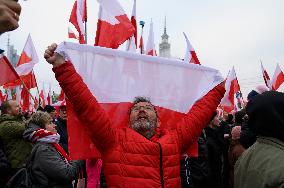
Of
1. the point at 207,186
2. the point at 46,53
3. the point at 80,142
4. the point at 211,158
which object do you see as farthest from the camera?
the point at 211,158

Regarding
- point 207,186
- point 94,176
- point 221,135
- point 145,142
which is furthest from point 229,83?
point 145,142

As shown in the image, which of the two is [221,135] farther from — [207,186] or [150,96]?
[150,96]

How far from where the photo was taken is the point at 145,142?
308 centimetres

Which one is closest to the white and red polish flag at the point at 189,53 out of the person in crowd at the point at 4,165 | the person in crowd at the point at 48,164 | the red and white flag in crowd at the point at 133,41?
the red and white flag in crowd at the point at 133,41

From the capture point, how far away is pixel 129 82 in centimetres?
357

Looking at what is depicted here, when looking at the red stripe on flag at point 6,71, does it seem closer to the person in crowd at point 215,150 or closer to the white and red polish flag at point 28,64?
the white and red polish flag at point 28,64

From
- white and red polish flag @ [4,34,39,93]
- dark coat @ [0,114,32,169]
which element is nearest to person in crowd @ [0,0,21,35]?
dark coat @ [0,114,32,169]

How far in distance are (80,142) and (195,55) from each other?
11.6 feet

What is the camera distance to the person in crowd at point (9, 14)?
992 mm

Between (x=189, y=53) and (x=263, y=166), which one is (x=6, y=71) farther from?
(x=263, y=166)

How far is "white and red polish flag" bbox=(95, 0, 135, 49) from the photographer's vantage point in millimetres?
5371

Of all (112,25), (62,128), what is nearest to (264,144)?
(112,25)

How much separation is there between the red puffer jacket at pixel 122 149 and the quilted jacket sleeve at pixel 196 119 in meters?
0.19

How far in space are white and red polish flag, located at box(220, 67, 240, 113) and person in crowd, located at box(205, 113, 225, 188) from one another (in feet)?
8.56
